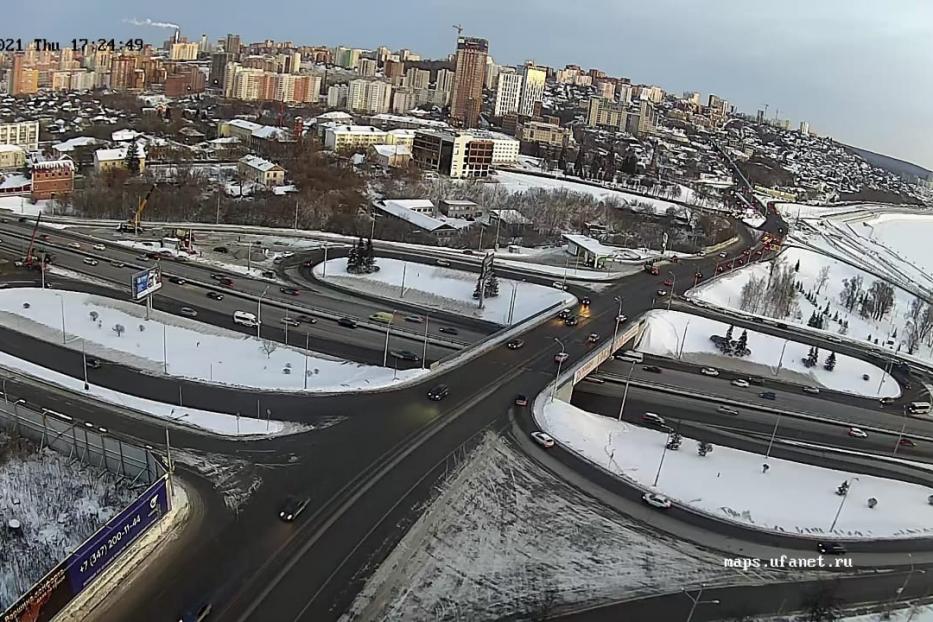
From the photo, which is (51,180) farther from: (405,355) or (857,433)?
(857,433)

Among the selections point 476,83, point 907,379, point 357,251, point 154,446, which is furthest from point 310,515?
point 476,83

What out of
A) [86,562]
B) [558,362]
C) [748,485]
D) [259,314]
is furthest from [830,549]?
[259,314]

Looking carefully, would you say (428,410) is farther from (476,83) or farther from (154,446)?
(476,83)

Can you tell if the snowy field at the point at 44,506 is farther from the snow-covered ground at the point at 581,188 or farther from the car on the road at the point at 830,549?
the snow-covered ground at the point at 581,188

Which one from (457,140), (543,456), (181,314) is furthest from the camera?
(457,140)

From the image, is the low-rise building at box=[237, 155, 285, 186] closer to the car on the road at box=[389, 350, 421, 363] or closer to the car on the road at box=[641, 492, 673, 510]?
the car on the road at box=[389, 350, 421, 363]

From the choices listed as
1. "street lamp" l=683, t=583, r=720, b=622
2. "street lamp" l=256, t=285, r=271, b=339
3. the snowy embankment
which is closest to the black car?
the snowy embankment
